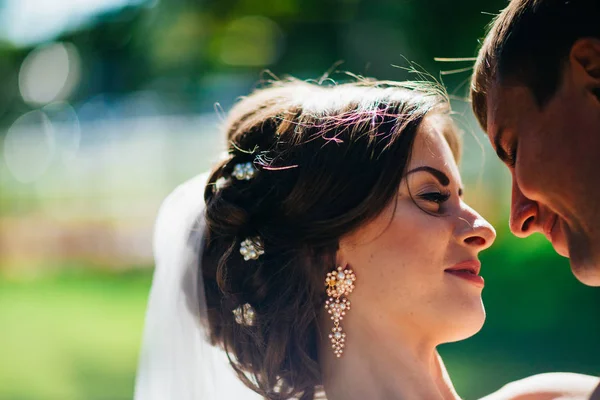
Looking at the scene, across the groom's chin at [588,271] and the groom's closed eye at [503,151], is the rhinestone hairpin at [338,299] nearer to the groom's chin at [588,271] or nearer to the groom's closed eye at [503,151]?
the groom's closed eye at [503,151]

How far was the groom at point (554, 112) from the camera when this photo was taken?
69.6 inches

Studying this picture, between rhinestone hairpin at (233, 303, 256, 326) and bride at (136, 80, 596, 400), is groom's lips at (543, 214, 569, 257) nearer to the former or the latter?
bride at (136, 80, 596, 400)

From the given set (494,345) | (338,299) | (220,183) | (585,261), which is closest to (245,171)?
(220,183)

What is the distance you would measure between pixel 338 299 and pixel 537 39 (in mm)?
1044

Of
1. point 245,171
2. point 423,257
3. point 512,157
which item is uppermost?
point 245,171

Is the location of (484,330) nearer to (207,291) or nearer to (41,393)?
(41,393)

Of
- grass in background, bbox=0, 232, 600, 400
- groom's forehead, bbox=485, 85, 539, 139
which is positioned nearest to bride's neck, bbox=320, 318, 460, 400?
groom's forehead, bbox=485, 85, 539, 139

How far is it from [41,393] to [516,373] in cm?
509

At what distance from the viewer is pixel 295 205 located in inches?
93.8

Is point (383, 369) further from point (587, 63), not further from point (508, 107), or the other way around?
point (587, 63)

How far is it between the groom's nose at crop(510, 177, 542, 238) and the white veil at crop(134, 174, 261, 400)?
102cm

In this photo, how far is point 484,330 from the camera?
8406 mm

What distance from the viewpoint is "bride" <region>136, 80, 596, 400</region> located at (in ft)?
7.71

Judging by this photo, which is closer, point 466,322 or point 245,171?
point 466,322
